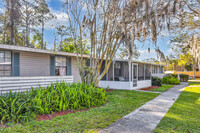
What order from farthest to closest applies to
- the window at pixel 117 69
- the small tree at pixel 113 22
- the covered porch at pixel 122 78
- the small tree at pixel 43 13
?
1. the small tree at pixel 43 13
2. the window at pixel 117 69
3. the covered porch at pixel 122 78
4. the small tree at pixel 113 22

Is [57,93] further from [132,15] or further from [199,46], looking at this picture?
[199,46]

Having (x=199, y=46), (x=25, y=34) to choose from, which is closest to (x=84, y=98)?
(x=199, y=46)

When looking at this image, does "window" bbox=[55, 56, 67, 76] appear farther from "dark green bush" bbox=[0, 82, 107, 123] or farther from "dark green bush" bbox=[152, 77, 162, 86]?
"dark green bush" bbox=[152, 77, 162, 86]

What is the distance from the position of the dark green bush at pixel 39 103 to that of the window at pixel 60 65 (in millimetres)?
4616

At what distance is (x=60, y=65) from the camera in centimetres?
1054

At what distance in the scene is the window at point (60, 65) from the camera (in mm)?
10344

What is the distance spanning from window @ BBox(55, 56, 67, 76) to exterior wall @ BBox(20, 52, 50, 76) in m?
0.62

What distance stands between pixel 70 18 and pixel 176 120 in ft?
25.4

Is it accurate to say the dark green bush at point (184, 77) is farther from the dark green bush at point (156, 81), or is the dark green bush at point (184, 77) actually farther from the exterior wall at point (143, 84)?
the exterior wall at point (143, 84)

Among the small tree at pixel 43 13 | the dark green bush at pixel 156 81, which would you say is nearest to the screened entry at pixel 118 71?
the dark green bush at pixel 156 81

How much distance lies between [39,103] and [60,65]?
613 cm

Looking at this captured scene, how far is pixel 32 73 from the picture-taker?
909cm

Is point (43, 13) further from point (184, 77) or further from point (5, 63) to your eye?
point (184, 77)

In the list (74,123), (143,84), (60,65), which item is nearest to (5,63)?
(60,65)
